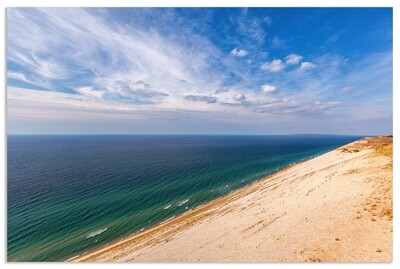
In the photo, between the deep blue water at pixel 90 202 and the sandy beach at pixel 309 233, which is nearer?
the sandy beach at pixel 309 233

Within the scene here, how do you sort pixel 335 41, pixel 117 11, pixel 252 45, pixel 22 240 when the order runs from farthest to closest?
pixel 22 240 < pixel 252 45 < pixel 335 41 < pixel 117 11

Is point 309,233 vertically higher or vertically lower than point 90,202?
higher

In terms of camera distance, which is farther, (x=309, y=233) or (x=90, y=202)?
(x=90, y=202)

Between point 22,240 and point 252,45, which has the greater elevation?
point 252,45

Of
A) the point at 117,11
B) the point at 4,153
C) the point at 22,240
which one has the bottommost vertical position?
the point at 22,240

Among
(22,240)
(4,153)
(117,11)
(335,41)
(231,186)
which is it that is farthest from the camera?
(231,186)

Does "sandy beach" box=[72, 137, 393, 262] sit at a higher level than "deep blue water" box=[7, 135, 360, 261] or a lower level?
higher

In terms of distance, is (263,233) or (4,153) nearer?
(4,153)

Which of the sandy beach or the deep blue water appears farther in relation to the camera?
the deep blue water

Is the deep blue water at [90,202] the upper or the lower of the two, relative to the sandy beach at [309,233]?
lower
